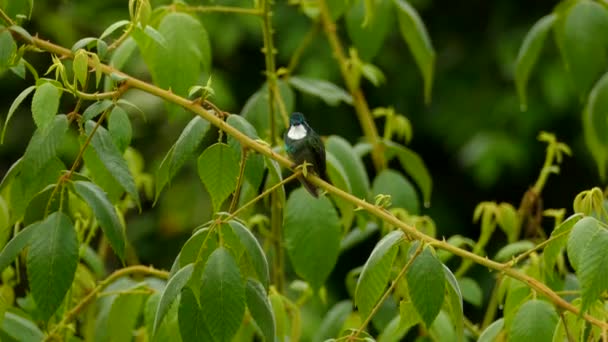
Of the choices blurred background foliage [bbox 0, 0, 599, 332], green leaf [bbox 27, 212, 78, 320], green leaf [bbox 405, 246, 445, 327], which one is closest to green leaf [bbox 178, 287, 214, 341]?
green leaf [bbox 27, 212, 78, 320]

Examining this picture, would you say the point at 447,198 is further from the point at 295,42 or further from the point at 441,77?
the point at 295,42

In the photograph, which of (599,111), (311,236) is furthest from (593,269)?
(599,111)

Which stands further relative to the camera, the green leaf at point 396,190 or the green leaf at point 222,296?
the green leaf at point 396,190

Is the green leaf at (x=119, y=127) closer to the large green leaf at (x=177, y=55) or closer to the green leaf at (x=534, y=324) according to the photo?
the large green leaf at (x=177, y=55)

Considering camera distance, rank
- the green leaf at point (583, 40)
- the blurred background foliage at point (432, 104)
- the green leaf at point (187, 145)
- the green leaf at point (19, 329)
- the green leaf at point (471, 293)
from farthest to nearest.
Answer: the blurred background foliage at point (432, 104) → the green leaf at point (471, 293) → the green leaf at point (583, 40) → the green leaf at point (19, 329) → the green leaf at point (187, 145)

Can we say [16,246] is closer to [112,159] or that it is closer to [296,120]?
[112,159]

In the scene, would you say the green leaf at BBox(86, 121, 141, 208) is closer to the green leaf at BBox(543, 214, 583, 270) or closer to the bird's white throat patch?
the bird's white throat patch

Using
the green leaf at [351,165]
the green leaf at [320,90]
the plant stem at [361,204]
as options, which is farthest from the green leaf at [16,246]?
the green leaf at [320,90]
